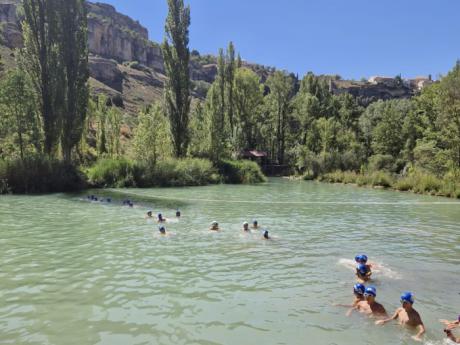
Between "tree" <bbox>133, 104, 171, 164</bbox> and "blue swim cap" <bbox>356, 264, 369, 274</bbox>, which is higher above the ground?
"tree" <bbox>133, 104, 171, 164</bbox>

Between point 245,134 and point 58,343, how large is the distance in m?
60.5

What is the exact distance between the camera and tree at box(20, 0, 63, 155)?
3322 centimetres

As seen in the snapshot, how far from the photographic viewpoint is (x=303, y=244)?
14.7 meters

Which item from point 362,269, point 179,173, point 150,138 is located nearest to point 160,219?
point 362,269

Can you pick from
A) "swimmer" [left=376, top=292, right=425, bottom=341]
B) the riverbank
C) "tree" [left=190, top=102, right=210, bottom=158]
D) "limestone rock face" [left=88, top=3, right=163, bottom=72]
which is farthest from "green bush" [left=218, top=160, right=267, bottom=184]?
"limestone rock face" [left=88, top=3, right=163, bottom=72]

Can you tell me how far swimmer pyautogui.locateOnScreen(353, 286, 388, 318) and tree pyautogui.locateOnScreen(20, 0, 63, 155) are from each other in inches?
1243

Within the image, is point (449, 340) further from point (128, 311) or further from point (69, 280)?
point (69, 280)

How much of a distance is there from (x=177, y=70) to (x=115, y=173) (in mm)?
14391

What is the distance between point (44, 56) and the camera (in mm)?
33562

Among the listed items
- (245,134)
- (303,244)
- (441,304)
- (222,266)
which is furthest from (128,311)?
A: (245,134)

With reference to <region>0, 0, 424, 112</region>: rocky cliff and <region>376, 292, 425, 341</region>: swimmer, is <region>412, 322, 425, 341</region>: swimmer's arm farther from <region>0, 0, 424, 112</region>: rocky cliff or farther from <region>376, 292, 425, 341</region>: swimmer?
<region>0, 0, 424, 112</region>: rocky cliff

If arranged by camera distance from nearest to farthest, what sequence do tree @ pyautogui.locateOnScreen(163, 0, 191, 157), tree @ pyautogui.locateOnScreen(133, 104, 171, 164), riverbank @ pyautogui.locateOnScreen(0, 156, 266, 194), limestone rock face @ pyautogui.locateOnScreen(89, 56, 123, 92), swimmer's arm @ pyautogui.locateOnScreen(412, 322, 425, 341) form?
swimmer's arm @ pyautogui.locateOnScreen(412, 322, 425, 341), riverbank @ pyautogui.locateOnScreen(0, 156, 266, 194), tree @ pyautogui.locateOnScreen(133, 104, 171, 164), tree @ pyautogui.locateOnScreen(163, 0, 191, 157), limestone rock face @ pyautogui.locateOnScreen(89, 56, 123, 92)

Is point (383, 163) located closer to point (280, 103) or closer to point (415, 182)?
point (415, 182)

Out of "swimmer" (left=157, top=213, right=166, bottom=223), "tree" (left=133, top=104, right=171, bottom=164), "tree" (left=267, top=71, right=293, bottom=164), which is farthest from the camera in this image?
"tree" (left=267, top=71, right=293, bottom=164)
